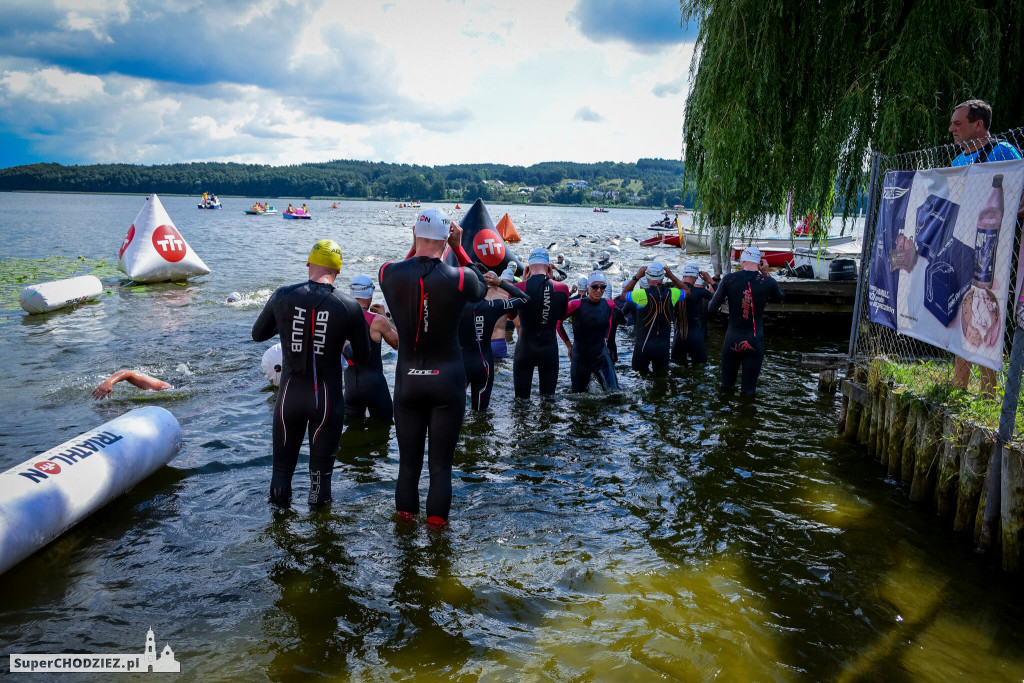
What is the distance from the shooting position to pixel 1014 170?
4.46m

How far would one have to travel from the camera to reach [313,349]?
4.70 metres

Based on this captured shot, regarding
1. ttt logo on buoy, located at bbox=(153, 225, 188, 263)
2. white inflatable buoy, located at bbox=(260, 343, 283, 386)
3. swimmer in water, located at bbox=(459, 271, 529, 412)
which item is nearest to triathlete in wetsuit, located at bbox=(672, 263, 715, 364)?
swimmer in water, located at bbox=(459, 271, 529, 412)

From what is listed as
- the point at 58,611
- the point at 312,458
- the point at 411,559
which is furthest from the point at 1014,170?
the point at 58,611

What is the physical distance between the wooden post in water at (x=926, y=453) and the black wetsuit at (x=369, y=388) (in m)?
5.50

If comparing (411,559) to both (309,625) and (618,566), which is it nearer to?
(309,625)

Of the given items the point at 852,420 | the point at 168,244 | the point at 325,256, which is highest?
→ the point at 325,256

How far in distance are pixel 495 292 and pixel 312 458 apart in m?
4.34

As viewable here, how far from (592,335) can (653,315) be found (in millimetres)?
2004

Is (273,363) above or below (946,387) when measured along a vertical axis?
below

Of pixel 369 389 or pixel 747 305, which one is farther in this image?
pixel 747 305

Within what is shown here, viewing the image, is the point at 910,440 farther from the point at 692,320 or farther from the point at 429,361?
the point at 692,320

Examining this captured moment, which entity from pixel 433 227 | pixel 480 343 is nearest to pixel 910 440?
pixel 480 343

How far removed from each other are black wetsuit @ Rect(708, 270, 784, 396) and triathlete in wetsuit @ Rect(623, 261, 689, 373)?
1414mm

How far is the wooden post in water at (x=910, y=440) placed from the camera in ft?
18.7
